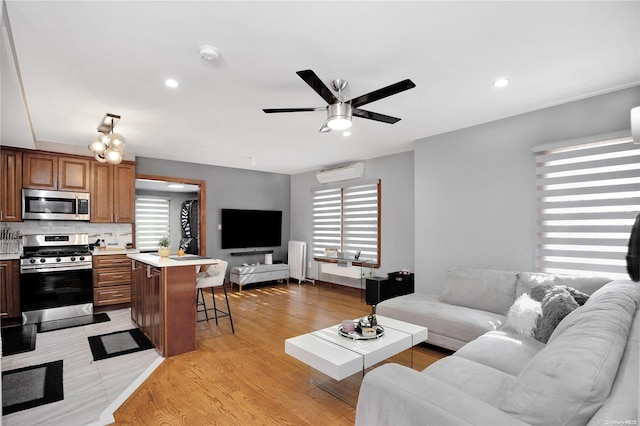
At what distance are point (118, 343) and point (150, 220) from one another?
5.86 m

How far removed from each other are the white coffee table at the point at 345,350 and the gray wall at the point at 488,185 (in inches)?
64.7

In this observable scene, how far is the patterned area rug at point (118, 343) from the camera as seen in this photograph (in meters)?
3.32

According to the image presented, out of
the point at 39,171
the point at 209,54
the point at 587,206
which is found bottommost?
the point at 587,206

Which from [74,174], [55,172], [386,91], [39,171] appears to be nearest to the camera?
[386,91]

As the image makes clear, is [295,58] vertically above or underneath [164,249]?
above

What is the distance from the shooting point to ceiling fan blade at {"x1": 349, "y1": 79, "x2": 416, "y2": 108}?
2209 mm

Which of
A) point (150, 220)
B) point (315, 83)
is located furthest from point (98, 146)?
point (150, 220)

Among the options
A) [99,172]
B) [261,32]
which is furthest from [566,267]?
[99,172]

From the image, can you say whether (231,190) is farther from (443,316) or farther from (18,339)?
(443,316)

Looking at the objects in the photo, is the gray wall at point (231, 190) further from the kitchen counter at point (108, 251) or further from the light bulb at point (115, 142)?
the light bulb at point (115, 142)

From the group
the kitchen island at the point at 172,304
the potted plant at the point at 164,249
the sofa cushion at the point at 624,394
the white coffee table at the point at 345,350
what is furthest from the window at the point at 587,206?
the potted plant at the point at 164,249

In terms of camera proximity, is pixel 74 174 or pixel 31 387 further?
pixel 74 174

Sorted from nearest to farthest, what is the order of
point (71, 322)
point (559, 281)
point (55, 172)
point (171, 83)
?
point (171, 83)
point (559, 281)
point (71, 322)
point (55, 172)

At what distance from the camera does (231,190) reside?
274 inches
